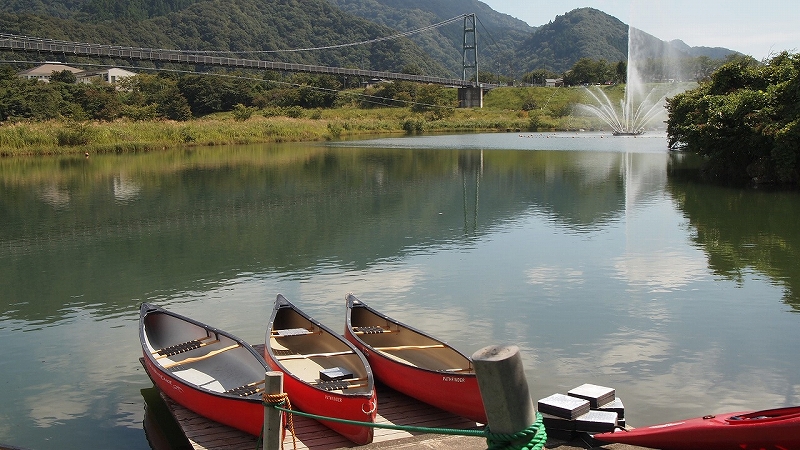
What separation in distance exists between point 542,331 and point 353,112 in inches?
2571

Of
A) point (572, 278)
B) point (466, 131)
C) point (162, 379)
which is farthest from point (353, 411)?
point (466, 131)

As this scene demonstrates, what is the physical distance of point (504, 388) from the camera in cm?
346

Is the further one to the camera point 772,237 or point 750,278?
point 772,237

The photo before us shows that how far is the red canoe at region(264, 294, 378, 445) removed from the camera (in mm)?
6668

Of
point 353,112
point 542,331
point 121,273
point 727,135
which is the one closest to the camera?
point 542,331

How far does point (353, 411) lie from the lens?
6.66 m

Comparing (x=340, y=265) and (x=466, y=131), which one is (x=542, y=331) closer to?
(x=340, y=265)

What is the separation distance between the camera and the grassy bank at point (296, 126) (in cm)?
4400

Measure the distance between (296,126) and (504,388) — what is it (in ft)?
186

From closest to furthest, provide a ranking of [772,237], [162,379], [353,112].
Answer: [162,379] → [772,237] → [353,112]

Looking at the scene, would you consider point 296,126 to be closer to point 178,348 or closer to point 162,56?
point 162,56

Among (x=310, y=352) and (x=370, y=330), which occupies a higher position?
(x=370, y=330)

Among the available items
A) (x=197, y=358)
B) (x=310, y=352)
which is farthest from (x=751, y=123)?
(x=197, y=358)

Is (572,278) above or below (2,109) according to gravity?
below
